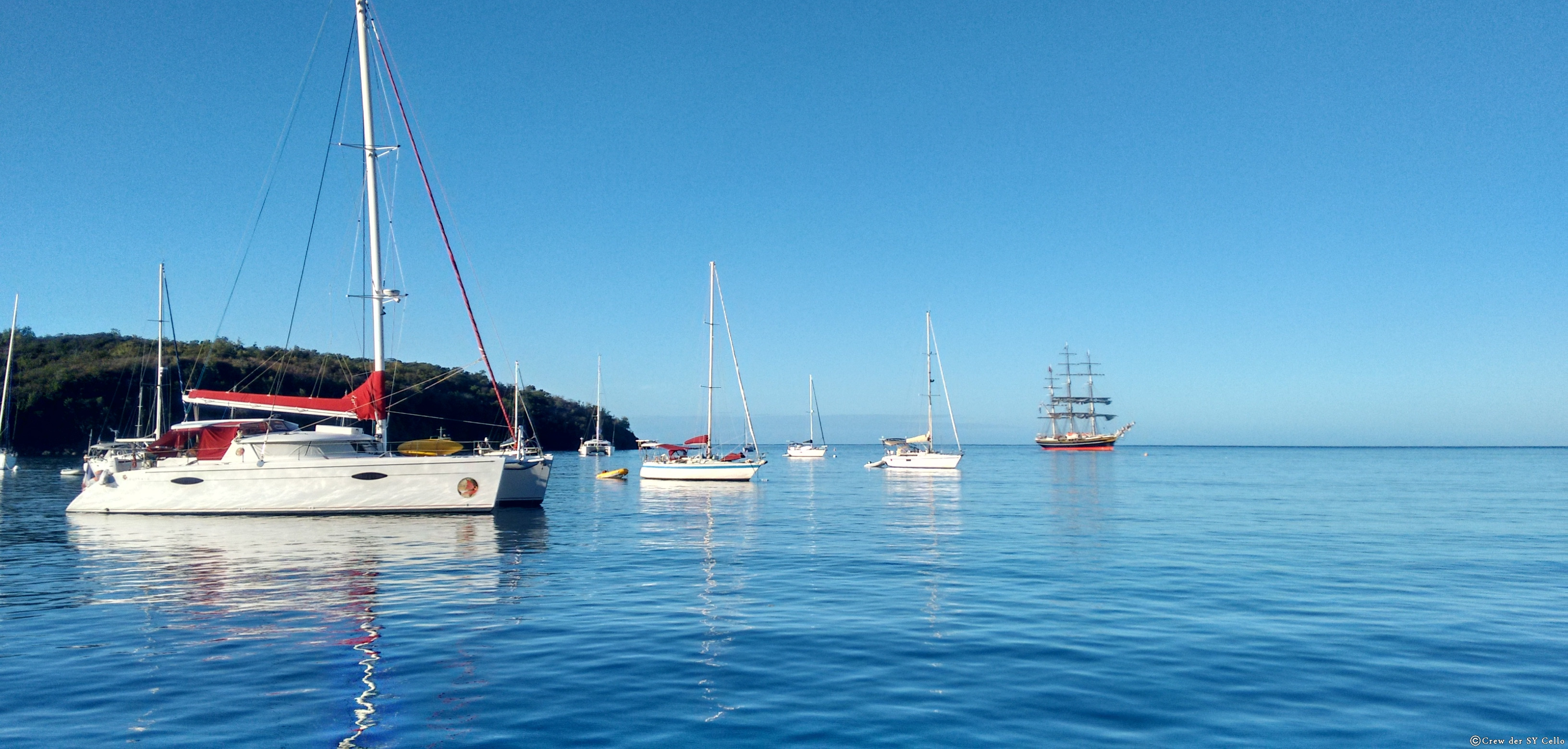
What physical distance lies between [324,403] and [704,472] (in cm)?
2772

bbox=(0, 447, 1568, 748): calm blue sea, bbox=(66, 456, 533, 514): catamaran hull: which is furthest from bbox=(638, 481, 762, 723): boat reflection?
bbox=(66, 456, 533, 514): catamaran hull

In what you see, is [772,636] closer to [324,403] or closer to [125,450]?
[324,403]

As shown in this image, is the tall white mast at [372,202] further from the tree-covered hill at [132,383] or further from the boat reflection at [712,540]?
the tree-covered hill at [132,383]

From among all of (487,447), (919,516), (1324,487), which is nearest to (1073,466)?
(1324,487)

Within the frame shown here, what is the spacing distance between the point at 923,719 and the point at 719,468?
46.9 metres

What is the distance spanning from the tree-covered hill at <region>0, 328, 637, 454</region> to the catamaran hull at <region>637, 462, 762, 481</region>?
29.2 meters

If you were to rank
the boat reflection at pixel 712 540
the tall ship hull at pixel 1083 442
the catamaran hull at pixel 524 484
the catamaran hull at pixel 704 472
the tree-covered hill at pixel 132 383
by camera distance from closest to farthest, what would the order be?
the boat reflection at pixel 712 540, the catamaran hull at pixel 524 484, the catamaran hull at pixel 704 472, the tree-covered hill at pixel 132 383, the tall ship hull at pixel 1083 442

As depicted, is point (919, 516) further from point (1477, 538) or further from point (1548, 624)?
point (1548, 624)

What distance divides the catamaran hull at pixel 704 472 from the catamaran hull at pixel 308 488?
25596 millimetres

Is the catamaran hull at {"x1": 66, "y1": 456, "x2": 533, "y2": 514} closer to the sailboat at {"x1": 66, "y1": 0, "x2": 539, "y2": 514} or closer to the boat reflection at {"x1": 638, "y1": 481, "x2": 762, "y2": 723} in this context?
the sailboat at {"x1": 66, "y1": 0, "x2": 539, "y2": 514}

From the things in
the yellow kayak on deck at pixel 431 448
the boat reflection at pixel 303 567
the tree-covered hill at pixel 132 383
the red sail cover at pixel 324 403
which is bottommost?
the boat reflection at pixel 303 567

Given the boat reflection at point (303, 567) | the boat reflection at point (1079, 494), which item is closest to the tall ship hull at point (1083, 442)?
the boat reflection at point (1079, 494)

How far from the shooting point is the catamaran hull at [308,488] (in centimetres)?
2798

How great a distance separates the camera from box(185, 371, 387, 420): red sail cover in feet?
95.9
